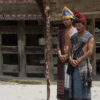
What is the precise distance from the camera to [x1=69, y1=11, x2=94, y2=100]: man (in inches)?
164

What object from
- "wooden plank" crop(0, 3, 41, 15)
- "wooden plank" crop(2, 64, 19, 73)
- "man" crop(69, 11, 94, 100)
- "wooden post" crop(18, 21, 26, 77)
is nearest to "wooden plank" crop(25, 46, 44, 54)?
"wooden post" crop(18, 21, 26, 77)

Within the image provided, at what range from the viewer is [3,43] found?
10.1 m

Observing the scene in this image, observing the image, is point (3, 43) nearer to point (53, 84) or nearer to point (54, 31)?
point (54, 31)

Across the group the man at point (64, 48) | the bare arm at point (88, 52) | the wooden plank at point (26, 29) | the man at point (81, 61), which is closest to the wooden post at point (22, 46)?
the wooden plank at point (26, 29)

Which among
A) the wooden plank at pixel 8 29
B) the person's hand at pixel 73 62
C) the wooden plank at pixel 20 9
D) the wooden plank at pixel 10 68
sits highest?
the wooden plank at pixel 20 9

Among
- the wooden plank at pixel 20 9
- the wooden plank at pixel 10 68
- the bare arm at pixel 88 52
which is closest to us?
the bare arm at pixel 88 52

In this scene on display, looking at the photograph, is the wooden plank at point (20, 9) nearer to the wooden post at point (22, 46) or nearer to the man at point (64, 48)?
the wooden post at point (22, 46)

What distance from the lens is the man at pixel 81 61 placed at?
4.17 m

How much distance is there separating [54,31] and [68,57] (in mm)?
4172

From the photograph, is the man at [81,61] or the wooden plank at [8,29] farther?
the wooden plank at [8,29]

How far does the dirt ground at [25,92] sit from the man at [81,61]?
2095 mm

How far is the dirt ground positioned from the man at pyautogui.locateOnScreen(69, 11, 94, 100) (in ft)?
6.87

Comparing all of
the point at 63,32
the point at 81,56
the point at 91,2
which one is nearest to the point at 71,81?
the point at 81,56

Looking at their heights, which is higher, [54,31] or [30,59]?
[54,31]
